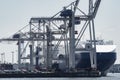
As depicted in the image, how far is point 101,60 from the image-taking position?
6407 inches

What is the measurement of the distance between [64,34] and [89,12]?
19305mm

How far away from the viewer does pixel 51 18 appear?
147 meters

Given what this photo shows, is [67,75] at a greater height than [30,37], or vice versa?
[30,37]

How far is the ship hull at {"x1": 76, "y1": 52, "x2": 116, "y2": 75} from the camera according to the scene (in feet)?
533

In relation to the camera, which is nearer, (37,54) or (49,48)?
(49,48)

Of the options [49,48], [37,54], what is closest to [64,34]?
[49,48]

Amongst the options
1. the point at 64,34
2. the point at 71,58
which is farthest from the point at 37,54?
the point at 71,58

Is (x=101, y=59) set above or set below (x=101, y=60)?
above

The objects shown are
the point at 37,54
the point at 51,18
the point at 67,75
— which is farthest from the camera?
the point at 37,54

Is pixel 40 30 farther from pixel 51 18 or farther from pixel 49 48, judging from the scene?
pixel 51 18

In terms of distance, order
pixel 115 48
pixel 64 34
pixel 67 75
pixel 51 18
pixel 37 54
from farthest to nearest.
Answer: pixel 37 54, pixel 115 48, pixel 64 34, pixel 51 18, pixel 67 75

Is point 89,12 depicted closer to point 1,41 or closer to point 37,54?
point 1,41

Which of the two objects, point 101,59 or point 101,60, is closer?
point 101,60

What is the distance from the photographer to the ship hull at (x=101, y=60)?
162m
